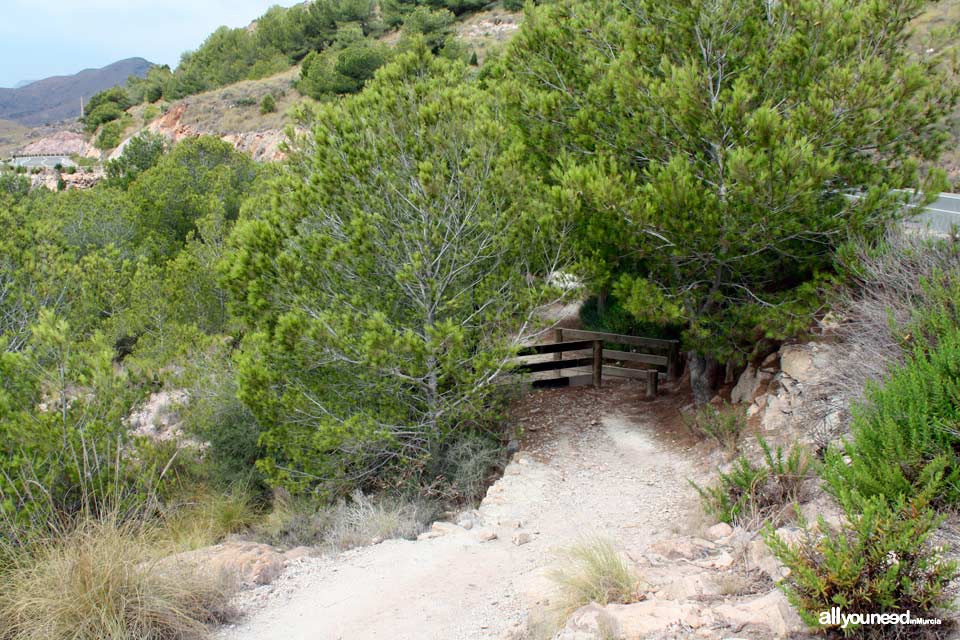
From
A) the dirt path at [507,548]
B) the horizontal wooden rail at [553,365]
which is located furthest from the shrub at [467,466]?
the horizontal wooden rail at [553,365]

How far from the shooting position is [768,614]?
14.0 ft

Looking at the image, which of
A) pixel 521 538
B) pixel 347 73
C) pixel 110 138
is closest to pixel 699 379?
pixel 521 538

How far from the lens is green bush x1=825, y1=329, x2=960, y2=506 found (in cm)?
497

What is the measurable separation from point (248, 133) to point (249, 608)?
5035cm

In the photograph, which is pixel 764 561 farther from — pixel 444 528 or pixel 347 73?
pixel 347 73

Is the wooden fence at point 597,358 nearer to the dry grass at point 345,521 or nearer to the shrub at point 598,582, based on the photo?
the dry grass at point 345,521

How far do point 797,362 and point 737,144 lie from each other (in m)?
2.87

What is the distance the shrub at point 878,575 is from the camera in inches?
149

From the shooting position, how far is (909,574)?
3.91 metres

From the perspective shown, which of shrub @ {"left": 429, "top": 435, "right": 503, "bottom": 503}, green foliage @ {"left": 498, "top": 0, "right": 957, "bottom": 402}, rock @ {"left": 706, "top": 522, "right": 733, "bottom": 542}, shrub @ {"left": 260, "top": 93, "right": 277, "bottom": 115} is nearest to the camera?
rock @ {"left": 706, "top": 522, "right": 733, "bottom": 542}

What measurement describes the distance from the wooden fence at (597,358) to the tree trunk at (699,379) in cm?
122

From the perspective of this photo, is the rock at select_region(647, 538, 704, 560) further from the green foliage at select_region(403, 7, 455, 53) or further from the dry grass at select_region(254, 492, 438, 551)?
the green foliage at select_region(403, 7, 455, 53)

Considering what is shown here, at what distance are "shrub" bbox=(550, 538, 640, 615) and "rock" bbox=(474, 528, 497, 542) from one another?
2.28m

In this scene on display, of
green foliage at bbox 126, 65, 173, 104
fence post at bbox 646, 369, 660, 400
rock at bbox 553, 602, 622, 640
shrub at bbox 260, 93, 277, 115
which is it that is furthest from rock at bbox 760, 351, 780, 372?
green foliage at bbox 126, 65, 173, 104
